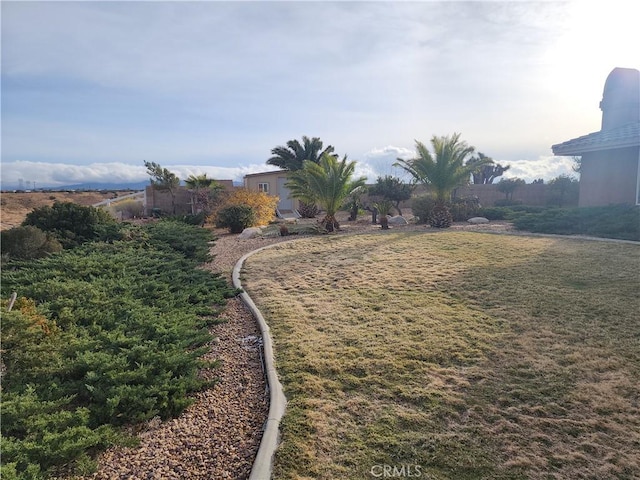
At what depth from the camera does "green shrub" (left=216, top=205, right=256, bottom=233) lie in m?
15.5

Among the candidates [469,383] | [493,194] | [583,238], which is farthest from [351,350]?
[493,194]

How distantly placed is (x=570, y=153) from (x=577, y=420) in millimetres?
14092

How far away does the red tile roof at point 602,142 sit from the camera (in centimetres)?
1241

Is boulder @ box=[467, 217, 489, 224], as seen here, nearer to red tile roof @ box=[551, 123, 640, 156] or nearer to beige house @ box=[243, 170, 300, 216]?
red tile roof @ box=[551, 123, 640, 156]

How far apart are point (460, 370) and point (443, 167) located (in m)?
11.9

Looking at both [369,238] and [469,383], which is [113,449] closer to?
[469,383]

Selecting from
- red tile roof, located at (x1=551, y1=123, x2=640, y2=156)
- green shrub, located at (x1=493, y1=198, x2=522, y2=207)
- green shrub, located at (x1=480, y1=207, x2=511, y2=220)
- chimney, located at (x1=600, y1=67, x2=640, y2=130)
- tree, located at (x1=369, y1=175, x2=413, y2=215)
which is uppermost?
chimney, located at (x1=600, y1=67, x2=640, y2=130)

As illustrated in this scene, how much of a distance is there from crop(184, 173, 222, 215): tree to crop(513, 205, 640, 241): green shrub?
15.1 m

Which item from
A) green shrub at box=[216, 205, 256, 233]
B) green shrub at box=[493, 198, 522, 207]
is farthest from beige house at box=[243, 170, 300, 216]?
green shrub at box=[493, 198, 522, 207]

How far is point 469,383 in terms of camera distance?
376 centimetres

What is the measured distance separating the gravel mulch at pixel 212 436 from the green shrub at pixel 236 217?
11232 millimetres

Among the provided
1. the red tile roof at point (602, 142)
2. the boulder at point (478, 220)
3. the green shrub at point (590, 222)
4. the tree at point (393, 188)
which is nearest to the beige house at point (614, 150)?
the red tile roof at point (602, 142)

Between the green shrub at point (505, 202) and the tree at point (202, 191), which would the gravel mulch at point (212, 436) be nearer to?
the tree at point (202, 191)

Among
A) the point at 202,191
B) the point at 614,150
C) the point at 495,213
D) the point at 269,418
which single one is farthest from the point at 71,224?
the point at 614,150
